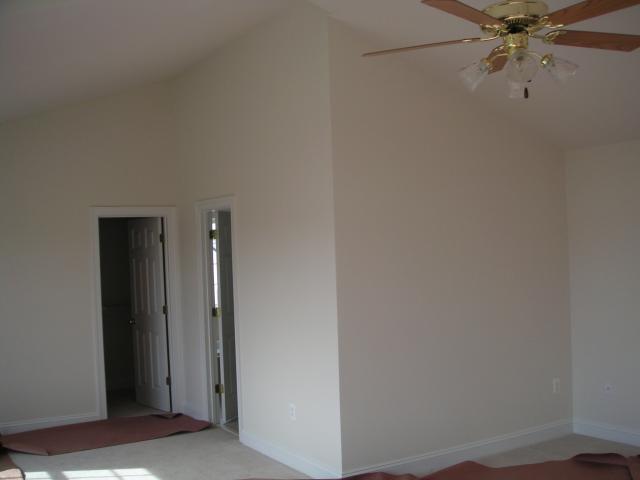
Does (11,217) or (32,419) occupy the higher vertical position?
(11,217)

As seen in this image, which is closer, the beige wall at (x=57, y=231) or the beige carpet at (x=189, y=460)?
the beige carpet at (x=189, y=460)

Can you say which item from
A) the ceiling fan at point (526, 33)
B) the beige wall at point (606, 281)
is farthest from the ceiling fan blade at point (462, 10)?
the beige wall at point (606, 281)

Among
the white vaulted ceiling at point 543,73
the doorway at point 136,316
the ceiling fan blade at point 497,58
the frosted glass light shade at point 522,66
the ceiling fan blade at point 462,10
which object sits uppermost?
the white vaulted ceiling at point 543,73

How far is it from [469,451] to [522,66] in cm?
327

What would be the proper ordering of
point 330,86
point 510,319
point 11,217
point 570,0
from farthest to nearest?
point 11,217, point 510,319, point 330,86, point 570,0

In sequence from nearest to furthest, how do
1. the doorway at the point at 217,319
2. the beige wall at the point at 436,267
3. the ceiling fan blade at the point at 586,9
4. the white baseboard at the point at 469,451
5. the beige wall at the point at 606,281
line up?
the ceiling fan blade at the point at 586,9, the beige wall at the point at 436,267, the white baseboard at the point at 469,451, the beige wall at the point at 606,281, the doorway at the point at 217,319

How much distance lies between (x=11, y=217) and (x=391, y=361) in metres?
3.64

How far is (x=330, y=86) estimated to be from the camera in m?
4.36

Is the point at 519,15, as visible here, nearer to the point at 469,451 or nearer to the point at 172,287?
→ the point at 469,451

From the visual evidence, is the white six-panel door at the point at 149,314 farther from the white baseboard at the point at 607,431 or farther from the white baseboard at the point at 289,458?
the white baseboard at the point at 607,431

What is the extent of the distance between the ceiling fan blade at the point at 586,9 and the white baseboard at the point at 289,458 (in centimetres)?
307

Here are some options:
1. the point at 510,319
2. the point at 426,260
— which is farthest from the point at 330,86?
the point at 510,319

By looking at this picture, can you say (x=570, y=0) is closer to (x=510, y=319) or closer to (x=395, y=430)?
(x=510, y=319)

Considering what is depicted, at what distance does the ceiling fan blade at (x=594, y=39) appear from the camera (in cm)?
257
